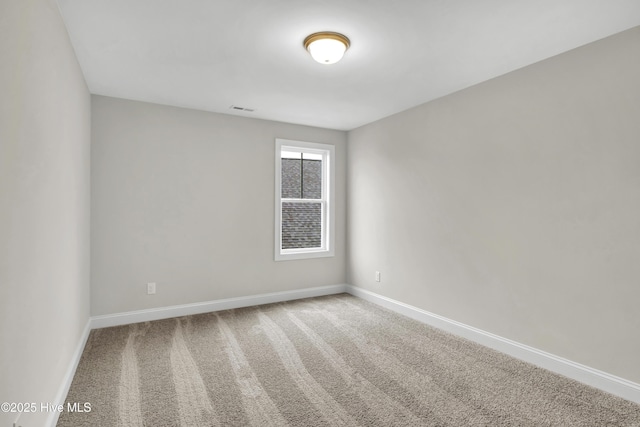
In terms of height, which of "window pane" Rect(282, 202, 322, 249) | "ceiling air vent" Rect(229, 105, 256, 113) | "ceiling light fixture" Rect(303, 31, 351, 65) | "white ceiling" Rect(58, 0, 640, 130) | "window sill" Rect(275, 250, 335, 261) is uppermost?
"ceiling air vent" Rect(229, 105, 256, 113)

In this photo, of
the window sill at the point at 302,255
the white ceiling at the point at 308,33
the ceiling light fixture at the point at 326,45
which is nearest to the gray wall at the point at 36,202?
the white ceiling at the point at 308,33

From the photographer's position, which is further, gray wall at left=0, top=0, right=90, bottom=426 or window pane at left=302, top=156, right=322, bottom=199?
window pane at left=302, top=156, right=322, bottom=199

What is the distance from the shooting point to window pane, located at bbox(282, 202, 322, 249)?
4727 mm

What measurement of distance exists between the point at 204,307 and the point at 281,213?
1.53 metres

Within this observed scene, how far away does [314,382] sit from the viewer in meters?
2.45

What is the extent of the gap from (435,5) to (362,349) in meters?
2.70

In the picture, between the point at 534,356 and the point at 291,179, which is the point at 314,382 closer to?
the point at 534,356

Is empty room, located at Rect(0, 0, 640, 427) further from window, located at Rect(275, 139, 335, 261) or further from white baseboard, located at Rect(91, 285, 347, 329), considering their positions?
window, located at Rect(275, 139, 335, 261)

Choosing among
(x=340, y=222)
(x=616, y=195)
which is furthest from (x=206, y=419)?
(x=340, y=222)

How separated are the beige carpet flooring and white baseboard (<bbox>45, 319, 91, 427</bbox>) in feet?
0.19

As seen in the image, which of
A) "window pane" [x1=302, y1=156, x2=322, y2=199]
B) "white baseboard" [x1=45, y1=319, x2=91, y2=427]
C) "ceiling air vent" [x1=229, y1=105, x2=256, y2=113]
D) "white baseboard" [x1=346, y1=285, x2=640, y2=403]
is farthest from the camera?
"window pane" [x1=302, y1=156, x2=322, y2=199]

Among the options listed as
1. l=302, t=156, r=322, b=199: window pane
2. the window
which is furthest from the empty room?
l=302, t=156, r=322, b=199: window pane

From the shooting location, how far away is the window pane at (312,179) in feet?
16.1

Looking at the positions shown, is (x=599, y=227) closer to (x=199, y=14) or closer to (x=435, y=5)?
(x=435, y=5)
